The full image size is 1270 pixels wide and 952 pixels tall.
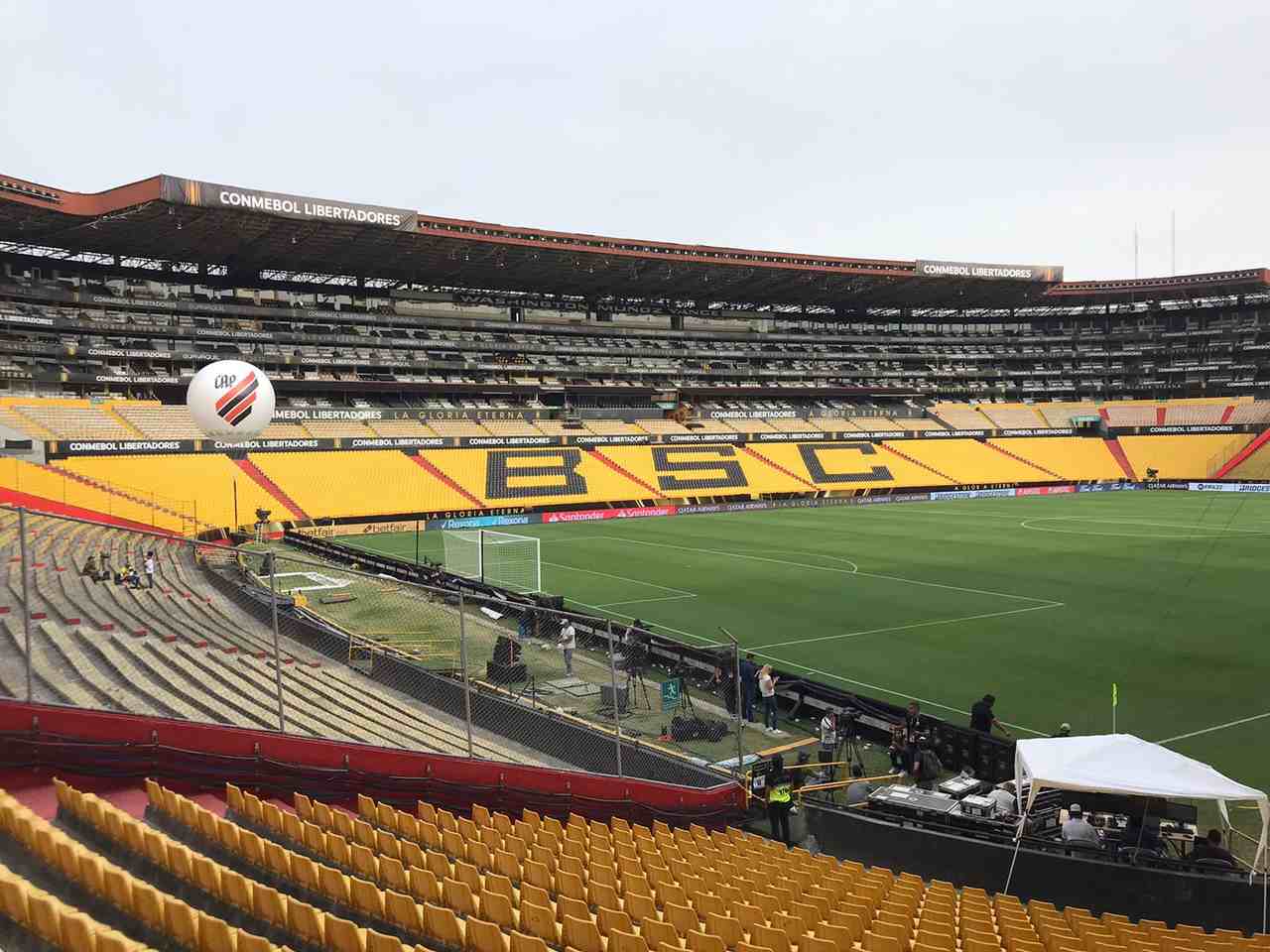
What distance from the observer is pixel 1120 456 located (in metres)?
82.9

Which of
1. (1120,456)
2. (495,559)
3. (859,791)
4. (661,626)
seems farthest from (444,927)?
(1120,456)

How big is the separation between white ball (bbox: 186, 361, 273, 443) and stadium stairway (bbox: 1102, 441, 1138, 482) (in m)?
75.1

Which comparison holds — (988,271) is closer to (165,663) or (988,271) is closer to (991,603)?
(991,603)

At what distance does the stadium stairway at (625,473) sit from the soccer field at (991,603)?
408 inches

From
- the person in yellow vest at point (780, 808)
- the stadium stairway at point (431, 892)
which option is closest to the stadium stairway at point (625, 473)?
the person in yellow vest at point (780, 808)

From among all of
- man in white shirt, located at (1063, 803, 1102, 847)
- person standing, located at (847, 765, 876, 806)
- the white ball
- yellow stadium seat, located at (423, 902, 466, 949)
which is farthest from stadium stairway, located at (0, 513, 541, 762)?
the white ball

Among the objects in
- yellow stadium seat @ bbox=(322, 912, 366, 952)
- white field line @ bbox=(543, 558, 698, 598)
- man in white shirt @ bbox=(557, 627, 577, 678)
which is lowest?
white field line @ bbox=(543, 558, 698, 598)

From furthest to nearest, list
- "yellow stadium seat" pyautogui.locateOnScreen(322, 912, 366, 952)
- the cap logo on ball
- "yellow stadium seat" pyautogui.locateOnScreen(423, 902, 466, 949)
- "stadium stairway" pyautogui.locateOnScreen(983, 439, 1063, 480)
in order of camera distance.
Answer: "stadium stairway" pyautogui.locateOnScreen(983, 439, 1063, 480) → the cap logo on ball → "yellow stadium seat" pyautogui.locateOnScreen(423, 902, 466, 949) → "yellow stadium seat" pyautogui.locateOnScreen(322, 912, 366, 952)

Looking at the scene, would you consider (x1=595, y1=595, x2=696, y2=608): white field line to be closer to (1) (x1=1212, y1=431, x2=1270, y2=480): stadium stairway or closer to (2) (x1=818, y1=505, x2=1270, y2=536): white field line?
(2) (x1=818, y1=505, x2=1270, y2=536): white field line

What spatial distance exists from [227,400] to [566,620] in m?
12.0

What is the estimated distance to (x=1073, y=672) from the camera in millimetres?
20078

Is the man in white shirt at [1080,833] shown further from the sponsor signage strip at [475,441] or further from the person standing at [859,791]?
the sponsor signage strip at [475,441]

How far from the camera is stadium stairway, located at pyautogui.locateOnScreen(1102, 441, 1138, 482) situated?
8004cm

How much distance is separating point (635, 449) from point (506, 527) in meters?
18.9
